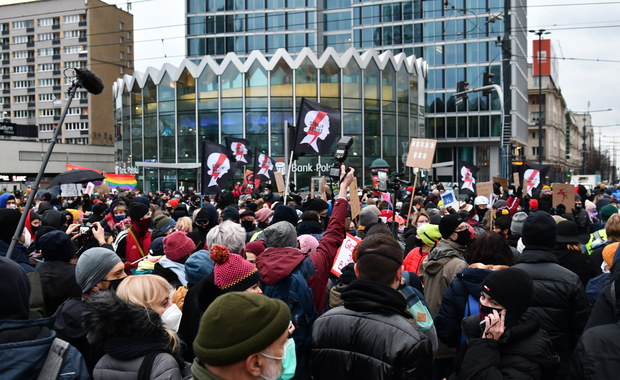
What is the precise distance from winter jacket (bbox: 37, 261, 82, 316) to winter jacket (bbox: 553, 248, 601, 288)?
13.7 feet

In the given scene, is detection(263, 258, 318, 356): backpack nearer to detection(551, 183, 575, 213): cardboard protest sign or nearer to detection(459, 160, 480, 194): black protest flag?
detection(551, 183, 575, 213): cardboard protest sign

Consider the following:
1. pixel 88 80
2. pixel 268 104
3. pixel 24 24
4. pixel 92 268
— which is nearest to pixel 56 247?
pixel 92 268

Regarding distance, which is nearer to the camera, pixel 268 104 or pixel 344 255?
pixel 344 255

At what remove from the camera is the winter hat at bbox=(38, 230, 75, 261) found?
186 inches

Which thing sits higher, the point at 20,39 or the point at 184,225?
the point at 20,39

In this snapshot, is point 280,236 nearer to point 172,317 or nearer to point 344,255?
point 344,255

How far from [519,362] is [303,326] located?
1609 millimetres

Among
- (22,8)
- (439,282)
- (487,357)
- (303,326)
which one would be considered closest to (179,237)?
(303,326)

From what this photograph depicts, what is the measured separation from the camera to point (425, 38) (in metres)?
61.8

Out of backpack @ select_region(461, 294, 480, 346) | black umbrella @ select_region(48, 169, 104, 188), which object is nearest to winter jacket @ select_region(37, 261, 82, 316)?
backpack @ select_region(461, 294, 480, 346)

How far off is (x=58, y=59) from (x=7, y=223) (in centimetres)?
9652

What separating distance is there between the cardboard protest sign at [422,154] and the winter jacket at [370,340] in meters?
8.70

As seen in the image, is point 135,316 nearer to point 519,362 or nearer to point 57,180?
point 519,362

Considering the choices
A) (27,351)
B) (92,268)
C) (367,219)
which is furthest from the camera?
(367,219)
